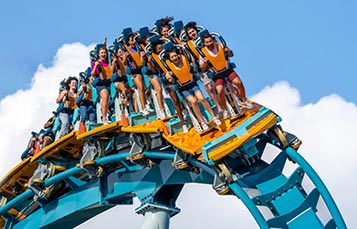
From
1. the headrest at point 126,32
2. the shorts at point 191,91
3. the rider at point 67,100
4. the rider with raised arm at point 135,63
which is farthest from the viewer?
the rider at point 67,100

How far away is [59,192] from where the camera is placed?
894 cm

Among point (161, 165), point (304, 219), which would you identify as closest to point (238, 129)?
point (304, 219)

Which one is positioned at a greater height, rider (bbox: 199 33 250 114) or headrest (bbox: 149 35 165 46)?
headrest (bbox: 149 35 165 46)

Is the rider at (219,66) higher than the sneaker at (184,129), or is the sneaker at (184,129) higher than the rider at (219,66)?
the rider at (219,66)

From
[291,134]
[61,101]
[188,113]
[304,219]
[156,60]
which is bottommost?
[304,219]

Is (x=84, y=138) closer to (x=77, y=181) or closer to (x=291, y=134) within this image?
(x=77, y=181)

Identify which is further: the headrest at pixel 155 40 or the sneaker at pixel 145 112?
the sneaker at pixel 145 112

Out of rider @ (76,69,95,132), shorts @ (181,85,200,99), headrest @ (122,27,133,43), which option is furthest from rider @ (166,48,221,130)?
rider @ (76,69,95,132)

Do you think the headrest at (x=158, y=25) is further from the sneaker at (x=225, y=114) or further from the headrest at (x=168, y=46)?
the sneaker at (x=225, y=114)

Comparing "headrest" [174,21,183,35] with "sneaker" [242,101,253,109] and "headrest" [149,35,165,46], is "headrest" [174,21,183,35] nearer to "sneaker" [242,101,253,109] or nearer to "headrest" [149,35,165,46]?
"headrest" [149,35,165,46]

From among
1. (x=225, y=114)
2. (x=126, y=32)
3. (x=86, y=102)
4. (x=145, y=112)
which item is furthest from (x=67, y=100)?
(x=225, y=114)

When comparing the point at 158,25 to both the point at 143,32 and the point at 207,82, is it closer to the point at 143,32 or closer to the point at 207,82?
the point at 143,32

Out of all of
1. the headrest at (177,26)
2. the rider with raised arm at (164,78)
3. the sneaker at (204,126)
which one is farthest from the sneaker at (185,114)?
the headrest at (177,26)

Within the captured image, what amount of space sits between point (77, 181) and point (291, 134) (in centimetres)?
307
